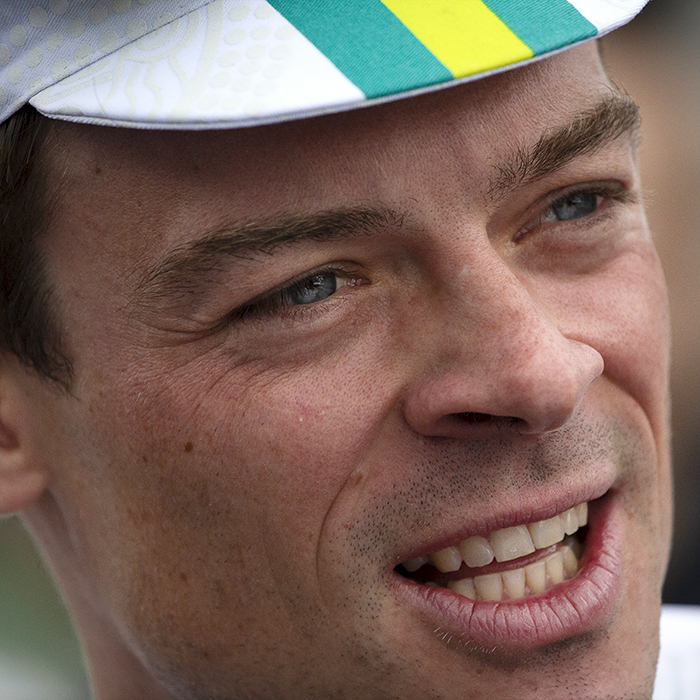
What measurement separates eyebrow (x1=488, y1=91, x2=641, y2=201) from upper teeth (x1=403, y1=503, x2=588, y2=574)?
615 mm

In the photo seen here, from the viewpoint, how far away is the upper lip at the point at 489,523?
5.68ft

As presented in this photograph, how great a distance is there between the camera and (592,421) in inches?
72.4

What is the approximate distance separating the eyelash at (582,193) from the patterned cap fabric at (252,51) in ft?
1.09

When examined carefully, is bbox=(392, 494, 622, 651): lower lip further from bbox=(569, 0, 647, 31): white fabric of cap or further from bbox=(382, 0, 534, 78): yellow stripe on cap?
bbox=(569, 0, 647, 31): white fabric of cap

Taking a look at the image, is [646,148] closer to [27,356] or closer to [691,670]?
[691,670]

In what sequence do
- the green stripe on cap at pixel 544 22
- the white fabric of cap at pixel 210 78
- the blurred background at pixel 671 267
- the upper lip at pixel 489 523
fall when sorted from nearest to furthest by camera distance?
the white fabric of cap at pixel 210 78 < the green stripe on cap at pixel 544 22 < the upper lip at pixel 489 523 < the blurred background at pixel 671 267

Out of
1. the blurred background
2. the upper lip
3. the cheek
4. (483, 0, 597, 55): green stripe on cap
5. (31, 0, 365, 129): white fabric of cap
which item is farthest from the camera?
the blurred background

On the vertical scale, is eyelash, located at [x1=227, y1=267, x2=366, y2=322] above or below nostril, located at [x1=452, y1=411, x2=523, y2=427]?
above

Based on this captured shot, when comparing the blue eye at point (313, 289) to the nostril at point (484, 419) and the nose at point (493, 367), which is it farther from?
the nostril at point (484, 419)

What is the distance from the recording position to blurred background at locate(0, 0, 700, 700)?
533 cm

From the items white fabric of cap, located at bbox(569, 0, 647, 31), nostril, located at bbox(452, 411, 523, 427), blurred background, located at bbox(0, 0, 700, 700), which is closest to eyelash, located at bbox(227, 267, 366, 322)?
nostril, located at bbox(452, 411, 523, 427)

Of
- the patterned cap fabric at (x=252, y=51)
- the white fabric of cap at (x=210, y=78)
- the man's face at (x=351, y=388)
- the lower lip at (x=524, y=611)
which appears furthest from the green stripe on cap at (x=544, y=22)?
the lower lip at (x=524, y=611)

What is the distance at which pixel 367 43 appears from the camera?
157 cm

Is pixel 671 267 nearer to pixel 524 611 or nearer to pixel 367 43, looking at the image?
pixel 524 611
